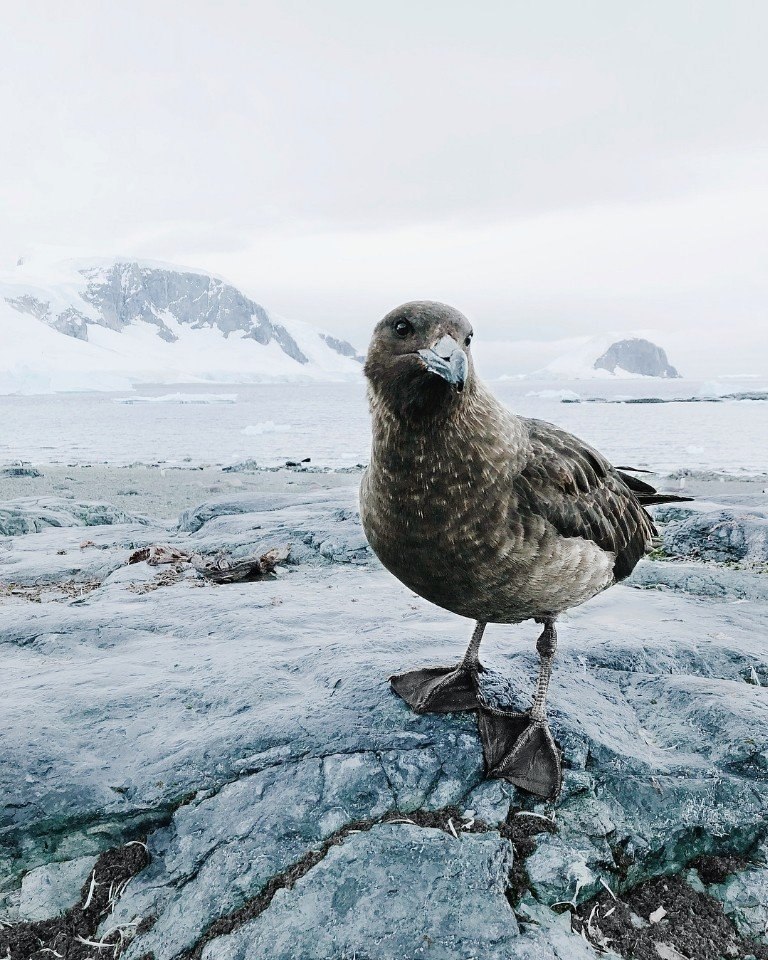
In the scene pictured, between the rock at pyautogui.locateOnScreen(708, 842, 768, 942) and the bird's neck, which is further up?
the bird's neck

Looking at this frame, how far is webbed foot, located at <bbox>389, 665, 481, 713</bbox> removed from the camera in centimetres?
341

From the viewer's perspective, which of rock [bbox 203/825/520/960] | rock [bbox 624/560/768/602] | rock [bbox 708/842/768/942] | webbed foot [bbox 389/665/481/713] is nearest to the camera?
rock [bbox 203/825/520/960]

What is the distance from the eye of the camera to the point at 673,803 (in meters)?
2.96

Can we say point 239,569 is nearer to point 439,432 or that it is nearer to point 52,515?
point 439,432

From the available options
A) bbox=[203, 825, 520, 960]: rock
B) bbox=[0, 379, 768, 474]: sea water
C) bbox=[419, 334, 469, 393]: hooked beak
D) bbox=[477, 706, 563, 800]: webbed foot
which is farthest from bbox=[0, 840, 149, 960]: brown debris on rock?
bbox=[0, 379, 768, 474]: sea water

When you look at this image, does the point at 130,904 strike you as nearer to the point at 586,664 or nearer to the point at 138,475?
the point at 586,664

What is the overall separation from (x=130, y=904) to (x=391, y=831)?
3.37 feet

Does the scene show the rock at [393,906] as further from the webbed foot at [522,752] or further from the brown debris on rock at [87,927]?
the brown debris on rock at [87,927]

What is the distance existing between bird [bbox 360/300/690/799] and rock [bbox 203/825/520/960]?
1.74 ft

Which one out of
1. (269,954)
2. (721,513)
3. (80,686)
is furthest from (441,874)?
(721,513)

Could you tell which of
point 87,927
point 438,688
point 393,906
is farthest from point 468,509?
point 87,927

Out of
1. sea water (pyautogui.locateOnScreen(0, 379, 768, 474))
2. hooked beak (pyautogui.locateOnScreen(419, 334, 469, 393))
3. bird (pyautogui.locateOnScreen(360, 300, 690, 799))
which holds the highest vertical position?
hooked beak (pyautogui.locateOnScreen(419, 334, 469, 393))

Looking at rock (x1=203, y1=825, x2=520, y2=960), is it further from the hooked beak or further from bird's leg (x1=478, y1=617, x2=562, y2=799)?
the hooked beak

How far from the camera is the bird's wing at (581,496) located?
3.29 meters
